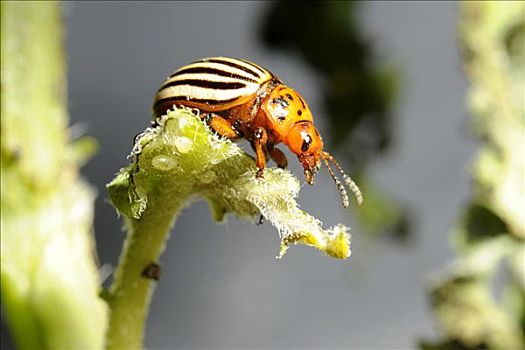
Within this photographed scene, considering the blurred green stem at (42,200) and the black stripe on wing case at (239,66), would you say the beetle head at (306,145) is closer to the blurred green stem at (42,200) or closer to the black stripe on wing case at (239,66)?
the black stripe on wing case at (239,66)

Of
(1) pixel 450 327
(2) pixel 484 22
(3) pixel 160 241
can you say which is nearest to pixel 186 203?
(3) pixel 160 241

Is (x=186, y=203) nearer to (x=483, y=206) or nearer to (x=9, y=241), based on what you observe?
(x=9, y=241)

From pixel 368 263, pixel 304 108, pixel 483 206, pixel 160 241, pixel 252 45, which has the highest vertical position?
pixel 252 45

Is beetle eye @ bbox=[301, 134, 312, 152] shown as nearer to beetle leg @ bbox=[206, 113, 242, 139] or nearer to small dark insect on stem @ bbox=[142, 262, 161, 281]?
beetle leg @ bbox=[206, 113, 242, 139]

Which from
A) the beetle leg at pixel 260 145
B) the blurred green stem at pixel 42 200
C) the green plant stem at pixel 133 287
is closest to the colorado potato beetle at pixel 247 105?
the beetle leg at pixel 260 145

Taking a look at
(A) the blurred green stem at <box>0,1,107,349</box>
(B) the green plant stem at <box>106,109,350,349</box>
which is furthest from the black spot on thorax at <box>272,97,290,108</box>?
(A) the blurred green stem at <box>0,1,107,349</box>

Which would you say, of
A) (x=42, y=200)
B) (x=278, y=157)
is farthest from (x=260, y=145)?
(x=42, y=200)

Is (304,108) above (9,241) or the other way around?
above

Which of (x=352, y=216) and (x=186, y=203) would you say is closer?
(x=186, y=203)
